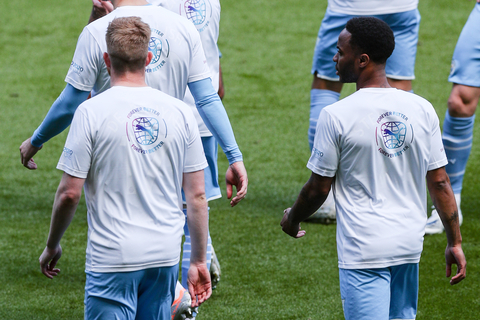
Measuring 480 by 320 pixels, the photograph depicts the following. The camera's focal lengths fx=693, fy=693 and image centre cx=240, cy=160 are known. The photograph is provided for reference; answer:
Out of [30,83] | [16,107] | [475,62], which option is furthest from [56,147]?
[475,62]

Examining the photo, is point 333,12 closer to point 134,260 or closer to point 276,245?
point 276,245

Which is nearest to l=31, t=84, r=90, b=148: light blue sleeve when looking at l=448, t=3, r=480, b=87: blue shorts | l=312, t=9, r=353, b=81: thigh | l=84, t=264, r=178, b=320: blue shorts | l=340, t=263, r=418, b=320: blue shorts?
l=84, t=264, r=178, b=320: blue shorts

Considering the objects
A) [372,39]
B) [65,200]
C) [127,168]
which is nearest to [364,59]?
[372,39]

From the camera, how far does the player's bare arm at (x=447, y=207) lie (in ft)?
8.64

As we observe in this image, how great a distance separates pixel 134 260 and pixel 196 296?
362mm

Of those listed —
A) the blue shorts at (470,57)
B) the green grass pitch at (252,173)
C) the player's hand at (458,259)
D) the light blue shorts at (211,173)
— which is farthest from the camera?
the blue shorts at (470,57)

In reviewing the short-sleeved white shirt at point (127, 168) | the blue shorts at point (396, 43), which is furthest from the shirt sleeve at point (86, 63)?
the blue shorts at point (396, 43)

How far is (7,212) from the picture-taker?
5195 mm

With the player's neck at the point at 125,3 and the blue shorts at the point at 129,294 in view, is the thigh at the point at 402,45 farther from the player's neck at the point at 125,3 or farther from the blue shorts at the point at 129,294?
the blue shorts at the point at 129,294

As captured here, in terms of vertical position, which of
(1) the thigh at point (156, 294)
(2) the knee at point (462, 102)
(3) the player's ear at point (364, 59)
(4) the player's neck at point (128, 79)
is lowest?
(2) the knee at point (462, 102)

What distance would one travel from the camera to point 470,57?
15.2 feet

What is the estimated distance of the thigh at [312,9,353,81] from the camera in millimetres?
4824

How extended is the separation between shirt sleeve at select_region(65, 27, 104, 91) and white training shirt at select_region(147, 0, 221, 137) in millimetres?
712

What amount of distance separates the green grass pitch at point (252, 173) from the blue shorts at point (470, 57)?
103cm
